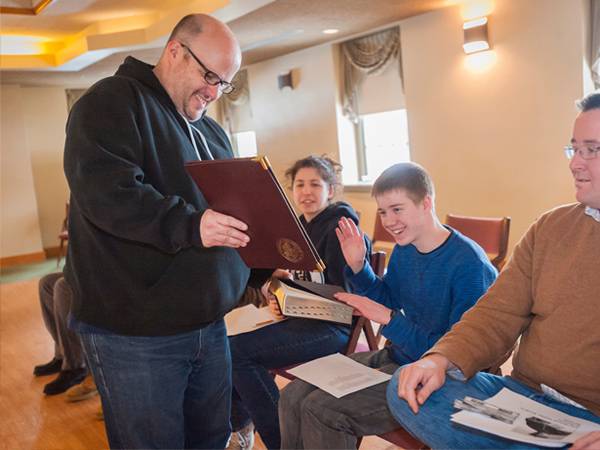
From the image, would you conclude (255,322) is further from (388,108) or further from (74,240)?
(388,108)

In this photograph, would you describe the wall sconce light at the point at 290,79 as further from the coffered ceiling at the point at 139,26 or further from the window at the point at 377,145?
the window at the point at 377,145

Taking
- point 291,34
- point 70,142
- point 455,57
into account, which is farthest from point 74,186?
point 291,34

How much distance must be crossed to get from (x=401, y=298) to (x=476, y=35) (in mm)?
3784

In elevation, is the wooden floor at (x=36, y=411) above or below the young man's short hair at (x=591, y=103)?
below

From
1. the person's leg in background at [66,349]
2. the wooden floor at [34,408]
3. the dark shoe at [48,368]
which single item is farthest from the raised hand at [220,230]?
the dark shoe at [48,368]

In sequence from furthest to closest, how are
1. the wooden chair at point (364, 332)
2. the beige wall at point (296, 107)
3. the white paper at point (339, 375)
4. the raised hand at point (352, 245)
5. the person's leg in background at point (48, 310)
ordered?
1. the beige wall at point (296, 107)
2. the person's leg in background at point (48, 310)
3. the wooden chair at point (364, 332)
4. the raised hand at point (352, 245)
5. the white paper at point (339, 375)

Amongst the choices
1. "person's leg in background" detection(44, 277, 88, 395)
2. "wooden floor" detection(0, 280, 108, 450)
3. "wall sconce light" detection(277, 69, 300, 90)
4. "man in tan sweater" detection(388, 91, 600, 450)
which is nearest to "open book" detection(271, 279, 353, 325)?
"man in tan sweater" detection(388, 91, 600, 450)

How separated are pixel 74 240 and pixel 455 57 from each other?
186 inches

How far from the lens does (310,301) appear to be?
79.2 inches

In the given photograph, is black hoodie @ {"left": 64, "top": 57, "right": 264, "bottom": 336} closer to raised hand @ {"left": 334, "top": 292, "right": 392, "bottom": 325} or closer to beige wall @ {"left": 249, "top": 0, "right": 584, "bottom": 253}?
raised hand @ {"left": 334, "top": 292, "right": 392, "bottom": 325}

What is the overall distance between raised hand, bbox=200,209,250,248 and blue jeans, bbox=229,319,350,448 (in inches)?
36.6

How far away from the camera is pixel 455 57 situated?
551cm

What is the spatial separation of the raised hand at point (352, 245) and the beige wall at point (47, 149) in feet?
25.7

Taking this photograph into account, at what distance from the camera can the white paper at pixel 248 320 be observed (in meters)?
2.38
